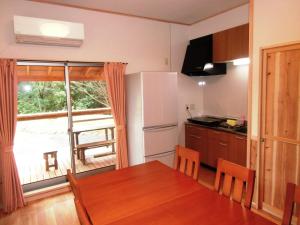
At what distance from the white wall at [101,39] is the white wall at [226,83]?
0.76 meters

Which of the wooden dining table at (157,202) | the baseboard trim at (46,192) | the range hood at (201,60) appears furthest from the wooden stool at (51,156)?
the range hood at (201,60)

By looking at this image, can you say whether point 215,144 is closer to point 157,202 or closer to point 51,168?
point 157,202

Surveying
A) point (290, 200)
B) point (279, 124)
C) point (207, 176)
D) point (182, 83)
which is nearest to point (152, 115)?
point (182, 83)

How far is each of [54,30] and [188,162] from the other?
2409mm

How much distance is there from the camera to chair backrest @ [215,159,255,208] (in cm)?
151

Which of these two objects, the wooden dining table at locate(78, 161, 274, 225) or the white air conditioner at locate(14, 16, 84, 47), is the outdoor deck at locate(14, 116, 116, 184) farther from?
the wooden dining table at locate(78, 161, 274, 225)

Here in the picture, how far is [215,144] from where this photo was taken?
3682 millimetres

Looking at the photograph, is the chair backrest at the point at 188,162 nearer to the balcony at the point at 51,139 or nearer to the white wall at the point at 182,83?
the balcony at the point at 51,139

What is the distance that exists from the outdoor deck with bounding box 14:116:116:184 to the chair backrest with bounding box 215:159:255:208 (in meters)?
2.60

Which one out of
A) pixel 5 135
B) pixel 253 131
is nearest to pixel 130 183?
pixel 253 131

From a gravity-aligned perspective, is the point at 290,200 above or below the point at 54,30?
below

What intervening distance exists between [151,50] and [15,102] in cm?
232

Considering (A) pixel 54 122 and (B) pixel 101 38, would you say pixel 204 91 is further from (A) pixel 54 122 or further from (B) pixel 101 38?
(A) pixel 54 122

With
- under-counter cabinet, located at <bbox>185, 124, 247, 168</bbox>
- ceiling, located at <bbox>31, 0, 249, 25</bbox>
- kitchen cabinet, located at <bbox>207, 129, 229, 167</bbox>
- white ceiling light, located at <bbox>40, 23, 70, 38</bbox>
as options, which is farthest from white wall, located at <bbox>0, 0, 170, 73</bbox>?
kitchen cabinet, located at <bbox>207, 129, 229, 167</bbox>
